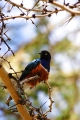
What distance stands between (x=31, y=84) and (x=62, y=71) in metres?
5.89

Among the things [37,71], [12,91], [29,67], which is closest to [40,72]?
[37,71]

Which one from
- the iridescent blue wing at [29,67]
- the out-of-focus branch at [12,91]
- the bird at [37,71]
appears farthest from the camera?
the iridescent blue wing at [29,67]

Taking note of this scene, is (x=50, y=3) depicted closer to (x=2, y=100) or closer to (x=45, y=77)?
(x=45, y=77)

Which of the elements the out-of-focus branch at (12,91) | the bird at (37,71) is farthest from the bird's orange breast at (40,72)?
the out-of-focus branch at (12,91)

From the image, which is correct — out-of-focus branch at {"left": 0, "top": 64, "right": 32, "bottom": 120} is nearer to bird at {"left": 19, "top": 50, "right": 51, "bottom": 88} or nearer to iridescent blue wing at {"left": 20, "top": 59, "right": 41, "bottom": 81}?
bird at {"left": 19, "top": 50, "right": 51, "bottom": 88}

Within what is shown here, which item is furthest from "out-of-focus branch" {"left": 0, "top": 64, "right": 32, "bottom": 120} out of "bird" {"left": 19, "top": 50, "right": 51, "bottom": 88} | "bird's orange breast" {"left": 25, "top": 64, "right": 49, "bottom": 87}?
"bird's orange breast" {"left": 25, "top": 64, "right": 49, "bottom": 87}

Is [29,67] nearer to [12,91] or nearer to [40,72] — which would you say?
[40,72]

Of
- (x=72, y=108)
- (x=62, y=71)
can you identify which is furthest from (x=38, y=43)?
(x=72, y=108)

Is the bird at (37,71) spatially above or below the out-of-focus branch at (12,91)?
above

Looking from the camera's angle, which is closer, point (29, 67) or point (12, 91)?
point (12, 91)

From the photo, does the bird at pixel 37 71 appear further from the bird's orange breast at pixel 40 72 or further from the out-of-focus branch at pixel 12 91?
the out-of-focus branch at pixel 12 91

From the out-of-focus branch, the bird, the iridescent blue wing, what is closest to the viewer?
the out-of-focus branch

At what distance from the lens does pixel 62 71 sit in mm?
10211

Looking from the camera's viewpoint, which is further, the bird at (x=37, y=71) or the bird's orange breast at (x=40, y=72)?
the bird's orange breast at (x=40, y=72)
